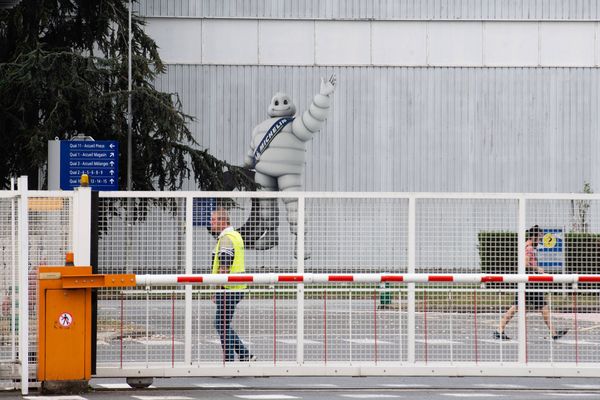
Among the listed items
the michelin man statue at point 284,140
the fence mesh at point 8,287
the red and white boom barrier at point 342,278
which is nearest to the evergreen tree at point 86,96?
the michelin man statue at point 284,140

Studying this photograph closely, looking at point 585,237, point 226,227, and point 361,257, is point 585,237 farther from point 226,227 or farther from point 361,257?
point 226,227

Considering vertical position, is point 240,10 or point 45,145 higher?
point 240,10

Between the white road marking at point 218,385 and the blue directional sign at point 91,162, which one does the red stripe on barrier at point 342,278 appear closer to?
the white road marking at point 218,385

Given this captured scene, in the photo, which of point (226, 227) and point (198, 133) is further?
point (198, 133)

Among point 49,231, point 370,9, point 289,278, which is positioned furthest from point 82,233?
point 370,9

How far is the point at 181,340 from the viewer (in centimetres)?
1427

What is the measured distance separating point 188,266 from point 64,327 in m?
1.65

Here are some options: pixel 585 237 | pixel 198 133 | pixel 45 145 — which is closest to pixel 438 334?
pixel 585 237

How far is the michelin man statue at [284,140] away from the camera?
41.2 m

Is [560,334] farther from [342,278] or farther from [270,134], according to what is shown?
[270,134]

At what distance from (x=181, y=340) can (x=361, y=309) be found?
5.65ft

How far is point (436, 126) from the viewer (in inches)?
1690

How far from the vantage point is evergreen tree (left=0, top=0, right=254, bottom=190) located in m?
33.0

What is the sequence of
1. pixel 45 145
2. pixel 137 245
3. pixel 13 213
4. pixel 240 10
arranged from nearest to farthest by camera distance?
pixel 13 213 < pixel 137 245 < pixel 45 145 < pixel 240 10
